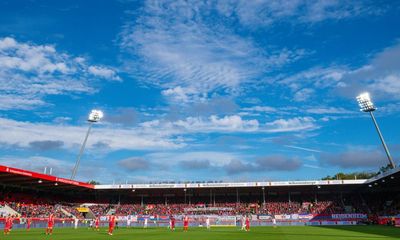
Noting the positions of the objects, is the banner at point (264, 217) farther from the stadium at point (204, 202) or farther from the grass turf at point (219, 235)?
the grass turf at point (219, 235)

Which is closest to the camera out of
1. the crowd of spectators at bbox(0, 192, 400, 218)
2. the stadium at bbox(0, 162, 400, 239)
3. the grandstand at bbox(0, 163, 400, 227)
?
the stadium at bbox(0, 162, 400, 239)

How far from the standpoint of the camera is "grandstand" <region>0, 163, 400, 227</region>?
211 feet

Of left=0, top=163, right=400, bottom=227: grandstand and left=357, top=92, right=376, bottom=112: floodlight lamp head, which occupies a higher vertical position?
left=357, top=92, right=376, bottom=112: floodlight lamp head

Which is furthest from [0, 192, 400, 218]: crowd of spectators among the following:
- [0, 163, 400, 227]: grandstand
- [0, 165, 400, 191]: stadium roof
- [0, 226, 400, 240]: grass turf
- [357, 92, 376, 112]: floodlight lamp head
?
[0, 226, 400, 240]: grass turf

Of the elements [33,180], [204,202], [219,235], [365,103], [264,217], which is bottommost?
[219,235]

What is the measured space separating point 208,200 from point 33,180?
36373 millimetres

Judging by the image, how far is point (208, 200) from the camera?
8325 cm

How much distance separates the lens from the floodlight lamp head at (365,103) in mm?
69312

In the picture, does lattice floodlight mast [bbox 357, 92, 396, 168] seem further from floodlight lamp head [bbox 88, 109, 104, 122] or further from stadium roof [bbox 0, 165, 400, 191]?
floodlight lamp head [bbox 88, 109, 104, 122]

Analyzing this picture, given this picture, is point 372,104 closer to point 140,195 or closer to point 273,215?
point 273,215

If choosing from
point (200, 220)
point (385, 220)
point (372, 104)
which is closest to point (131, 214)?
point (200, 220)

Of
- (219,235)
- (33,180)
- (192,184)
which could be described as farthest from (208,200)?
(219,235)

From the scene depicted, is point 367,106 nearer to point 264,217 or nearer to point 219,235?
point 264,217

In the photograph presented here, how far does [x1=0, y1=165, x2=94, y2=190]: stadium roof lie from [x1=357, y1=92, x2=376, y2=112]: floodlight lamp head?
54.9 metres
